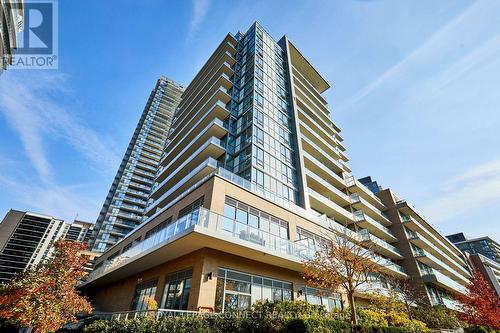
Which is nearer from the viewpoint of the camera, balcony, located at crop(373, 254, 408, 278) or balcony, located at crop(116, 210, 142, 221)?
balcony, located at crop(373, 254, 408, 278)

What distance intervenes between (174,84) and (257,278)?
10126 centimetres

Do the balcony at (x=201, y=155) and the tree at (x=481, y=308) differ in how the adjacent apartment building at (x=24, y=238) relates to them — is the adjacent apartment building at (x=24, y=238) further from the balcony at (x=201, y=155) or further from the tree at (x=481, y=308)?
the tree at (x=481, y=308)

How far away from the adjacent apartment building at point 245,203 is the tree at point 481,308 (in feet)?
24.3

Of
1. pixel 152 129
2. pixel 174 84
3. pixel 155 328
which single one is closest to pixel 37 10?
pixel 155 328

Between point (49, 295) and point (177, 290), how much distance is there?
6.50 m

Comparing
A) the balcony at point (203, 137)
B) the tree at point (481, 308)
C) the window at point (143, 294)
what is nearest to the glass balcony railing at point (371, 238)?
the tree at point (481, 308)

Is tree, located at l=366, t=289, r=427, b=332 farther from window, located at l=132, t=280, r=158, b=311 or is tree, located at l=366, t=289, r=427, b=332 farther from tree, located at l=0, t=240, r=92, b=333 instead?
tree, located at l=0, t=240, r=92, b=333

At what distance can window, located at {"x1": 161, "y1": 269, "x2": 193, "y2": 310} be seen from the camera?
14562 millimetres

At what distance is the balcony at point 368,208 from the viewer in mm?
35219

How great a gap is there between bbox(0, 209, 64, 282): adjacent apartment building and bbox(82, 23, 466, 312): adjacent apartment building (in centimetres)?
Answer: 12258

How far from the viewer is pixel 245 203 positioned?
18422 millimetres

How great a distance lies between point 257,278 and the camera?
1641cm

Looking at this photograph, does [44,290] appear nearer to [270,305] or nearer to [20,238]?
[270,305]

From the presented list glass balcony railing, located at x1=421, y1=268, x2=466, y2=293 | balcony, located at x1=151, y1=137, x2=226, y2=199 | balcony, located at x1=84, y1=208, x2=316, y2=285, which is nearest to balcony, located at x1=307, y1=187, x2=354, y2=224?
balcony, located at x1=84, y1=208, x2=316, y2=285
